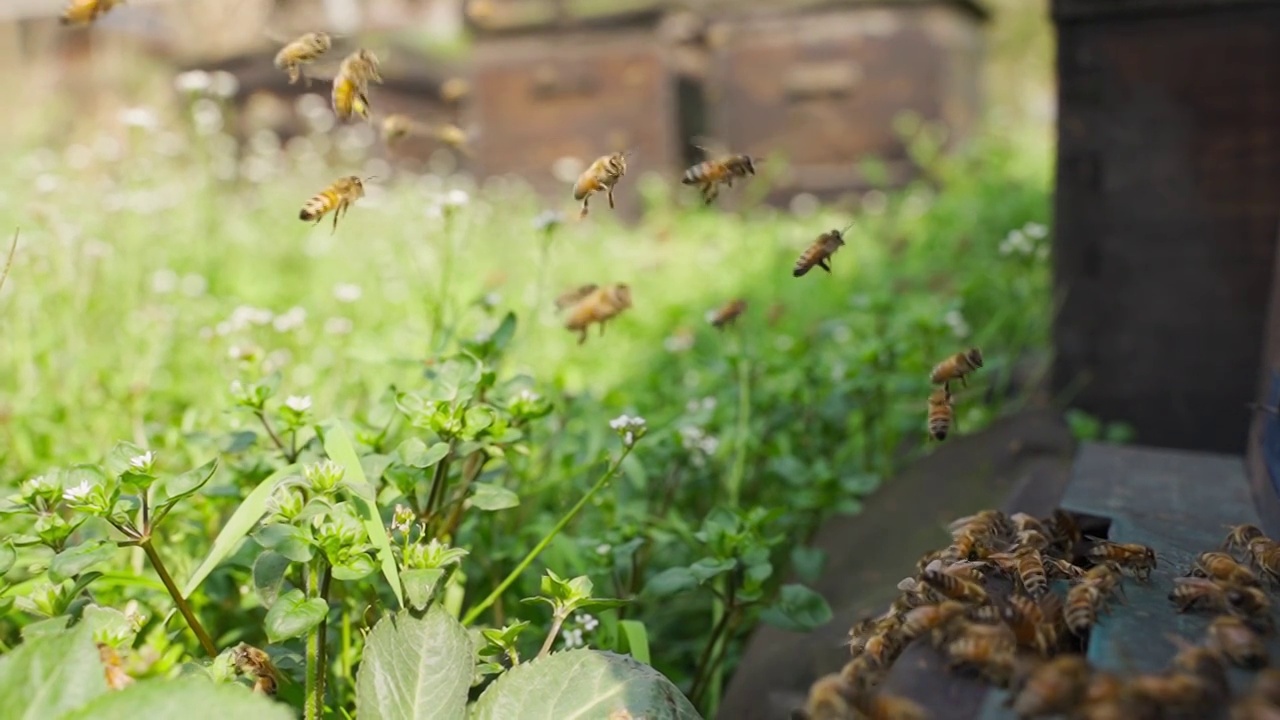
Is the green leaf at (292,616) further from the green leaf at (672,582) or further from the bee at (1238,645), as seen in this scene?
the bee at (1238,645)

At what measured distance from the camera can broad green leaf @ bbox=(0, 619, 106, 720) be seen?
1119 millimetres

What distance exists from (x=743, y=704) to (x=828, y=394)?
1.07 m

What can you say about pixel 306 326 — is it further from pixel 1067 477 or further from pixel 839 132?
pixel 839 132

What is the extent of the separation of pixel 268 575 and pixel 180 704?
0.40 metres

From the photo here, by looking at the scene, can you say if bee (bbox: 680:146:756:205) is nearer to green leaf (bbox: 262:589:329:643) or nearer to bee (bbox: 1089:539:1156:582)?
bee (bbox: 1089:539:1156:582)

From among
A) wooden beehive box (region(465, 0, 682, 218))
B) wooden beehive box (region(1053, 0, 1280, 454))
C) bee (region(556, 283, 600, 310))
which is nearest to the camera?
bee (region(556, 283, 600, 310))

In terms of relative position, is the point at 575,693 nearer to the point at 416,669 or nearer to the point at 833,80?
the point at 416,669

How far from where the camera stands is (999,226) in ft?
17.9

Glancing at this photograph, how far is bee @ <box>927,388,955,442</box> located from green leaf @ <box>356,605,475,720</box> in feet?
2.94

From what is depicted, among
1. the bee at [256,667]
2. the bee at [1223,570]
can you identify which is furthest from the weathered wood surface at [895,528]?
the bee at [256,667]

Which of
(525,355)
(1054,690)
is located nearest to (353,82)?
(1054,690)

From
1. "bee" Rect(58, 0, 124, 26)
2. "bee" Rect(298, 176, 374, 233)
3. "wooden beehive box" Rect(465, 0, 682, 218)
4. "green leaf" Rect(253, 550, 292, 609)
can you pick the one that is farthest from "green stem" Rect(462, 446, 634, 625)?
"wooden beehive box" Rect(465, 0, 682, 218)

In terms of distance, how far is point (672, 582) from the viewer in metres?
1.75

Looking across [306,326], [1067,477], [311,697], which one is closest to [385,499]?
[311,697]
